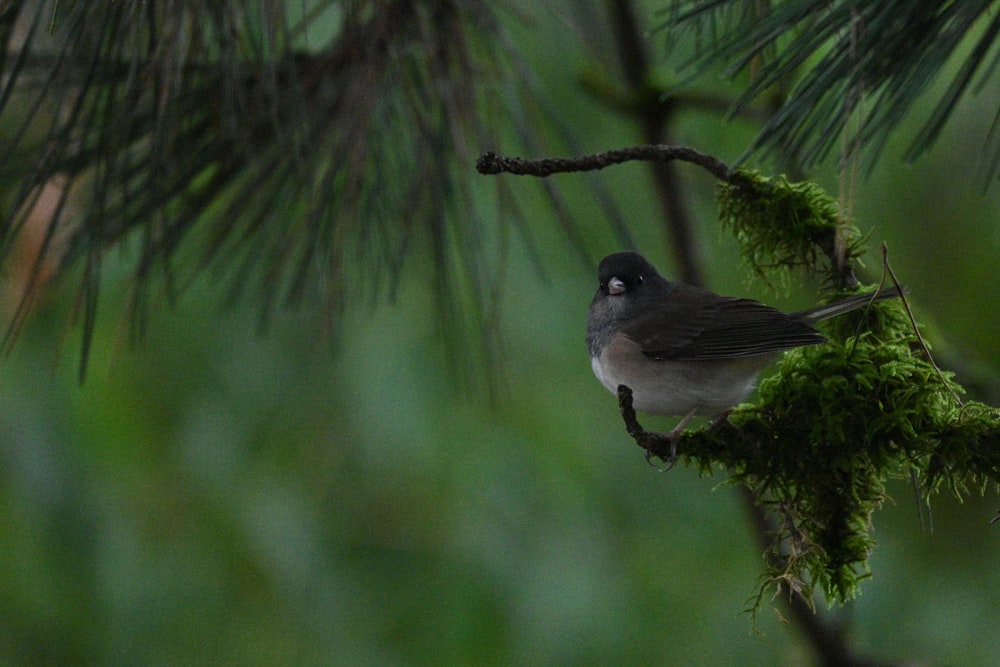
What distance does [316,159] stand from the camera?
5.72 feet

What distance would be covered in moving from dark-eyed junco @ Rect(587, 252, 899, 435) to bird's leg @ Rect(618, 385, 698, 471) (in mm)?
53

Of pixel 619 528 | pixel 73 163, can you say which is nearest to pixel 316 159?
pixel 73 163

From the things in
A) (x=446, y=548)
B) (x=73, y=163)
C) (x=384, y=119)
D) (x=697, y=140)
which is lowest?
(x=446, y=548)

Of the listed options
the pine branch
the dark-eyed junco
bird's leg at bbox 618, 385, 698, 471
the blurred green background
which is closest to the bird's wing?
the dark-eyed junco

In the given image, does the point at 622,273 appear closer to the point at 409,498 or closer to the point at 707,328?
the point at 707,328

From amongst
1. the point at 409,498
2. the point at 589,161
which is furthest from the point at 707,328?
the point at 409,498

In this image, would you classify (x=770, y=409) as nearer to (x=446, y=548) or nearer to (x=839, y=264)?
(x=839, y=264)

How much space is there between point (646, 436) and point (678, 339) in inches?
18.5

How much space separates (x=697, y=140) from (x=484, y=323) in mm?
1874

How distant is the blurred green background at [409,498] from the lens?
9.56ft

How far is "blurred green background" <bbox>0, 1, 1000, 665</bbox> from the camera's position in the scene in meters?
2.91

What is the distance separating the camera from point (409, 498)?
3715mm

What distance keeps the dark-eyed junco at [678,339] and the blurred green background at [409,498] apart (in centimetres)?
79

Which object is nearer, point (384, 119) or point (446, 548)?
point (384, 119)
